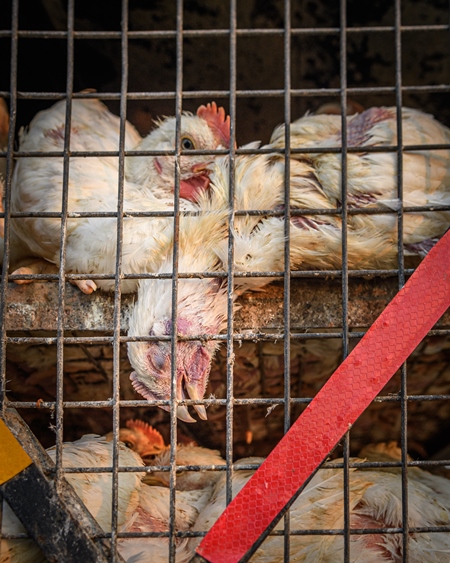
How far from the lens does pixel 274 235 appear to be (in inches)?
86.4

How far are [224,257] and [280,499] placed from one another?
0.89 m

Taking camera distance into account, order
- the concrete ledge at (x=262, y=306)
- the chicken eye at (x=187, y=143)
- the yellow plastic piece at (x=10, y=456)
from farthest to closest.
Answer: the chicken eye at (x=187, y=143) → the concrete ledge at (x=262, y=306) → the yellow plastic piece at (x=10, y=456)

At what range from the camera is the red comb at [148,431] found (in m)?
2.84

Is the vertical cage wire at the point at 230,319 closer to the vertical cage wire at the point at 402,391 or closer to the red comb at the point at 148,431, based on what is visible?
the vertical cage wire at the point at 402,391

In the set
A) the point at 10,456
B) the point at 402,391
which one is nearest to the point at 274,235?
the point at 402,391

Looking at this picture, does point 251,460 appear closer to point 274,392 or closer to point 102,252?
point 274,392

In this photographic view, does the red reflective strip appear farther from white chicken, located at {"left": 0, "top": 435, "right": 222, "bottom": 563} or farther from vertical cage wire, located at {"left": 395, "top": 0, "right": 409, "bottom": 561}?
white chicken, located at {"left": 0, "top": 435, "right": 222, "bottom": 563}

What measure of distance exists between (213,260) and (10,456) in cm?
98

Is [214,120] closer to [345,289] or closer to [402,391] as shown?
[345,289]

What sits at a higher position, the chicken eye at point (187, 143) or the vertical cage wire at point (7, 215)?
the chicken eye at point (187, 143)

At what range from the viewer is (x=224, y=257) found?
87.6 inches

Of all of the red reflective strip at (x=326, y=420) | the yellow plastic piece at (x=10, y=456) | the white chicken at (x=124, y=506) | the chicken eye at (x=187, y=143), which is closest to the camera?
the red reflective strip at (x=326, y=420)

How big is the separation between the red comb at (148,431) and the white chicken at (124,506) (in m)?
0.24

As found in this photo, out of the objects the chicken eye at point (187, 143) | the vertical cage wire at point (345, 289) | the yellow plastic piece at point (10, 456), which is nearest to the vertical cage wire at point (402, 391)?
the vertical cage wire at point (345, 289)
